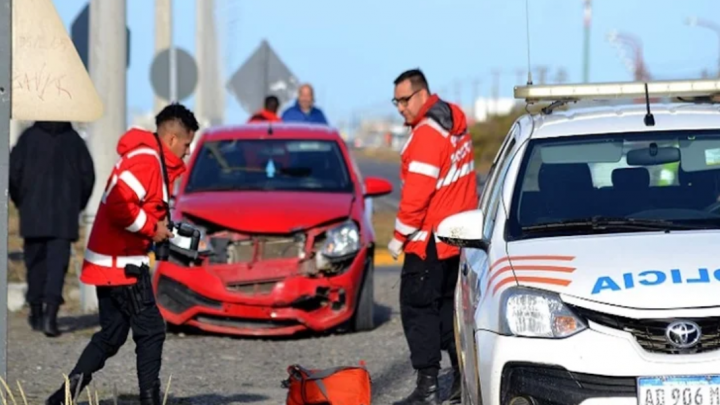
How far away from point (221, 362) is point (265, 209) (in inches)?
68.1

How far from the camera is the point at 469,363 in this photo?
7383 mm

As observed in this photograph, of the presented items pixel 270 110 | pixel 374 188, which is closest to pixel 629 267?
pixel 374 188

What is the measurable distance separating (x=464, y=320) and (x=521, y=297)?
135cm

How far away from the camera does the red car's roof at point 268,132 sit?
1402cm

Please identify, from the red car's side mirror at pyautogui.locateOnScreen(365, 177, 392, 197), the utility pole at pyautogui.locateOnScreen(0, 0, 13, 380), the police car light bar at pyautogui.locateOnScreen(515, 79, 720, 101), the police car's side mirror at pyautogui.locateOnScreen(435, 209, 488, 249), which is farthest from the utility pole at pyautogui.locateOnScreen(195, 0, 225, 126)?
the utility pole at pyautogui.locateOnScreen(0, 0, 13, 380)

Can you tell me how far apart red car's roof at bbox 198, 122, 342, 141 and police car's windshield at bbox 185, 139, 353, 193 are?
0.07 meters

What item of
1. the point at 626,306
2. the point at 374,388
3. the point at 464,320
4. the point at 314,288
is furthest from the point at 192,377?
the point at 626,306

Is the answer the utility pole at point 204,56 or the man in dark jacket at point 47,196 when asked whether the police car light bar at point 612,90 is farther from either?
the utility pole at point 204,56

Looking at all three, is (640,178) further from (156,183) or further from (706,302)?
(156,183)

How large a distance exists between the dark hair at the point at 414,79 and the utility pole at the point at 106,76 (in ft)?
17.6

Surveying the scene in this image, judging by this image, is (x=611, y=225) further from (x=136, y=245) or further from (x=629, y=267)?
(x=136, y=245)

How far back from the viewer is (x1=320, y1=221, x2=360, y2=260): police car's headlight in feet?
40.4

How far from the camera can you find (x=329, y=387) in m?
8.06

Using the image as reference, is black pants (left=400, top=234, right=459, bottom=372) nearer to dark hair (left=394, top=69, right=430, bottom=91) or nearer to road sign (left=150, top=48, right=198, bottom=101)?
dark hair (left=394, top=69, right=430, bottom=91)
